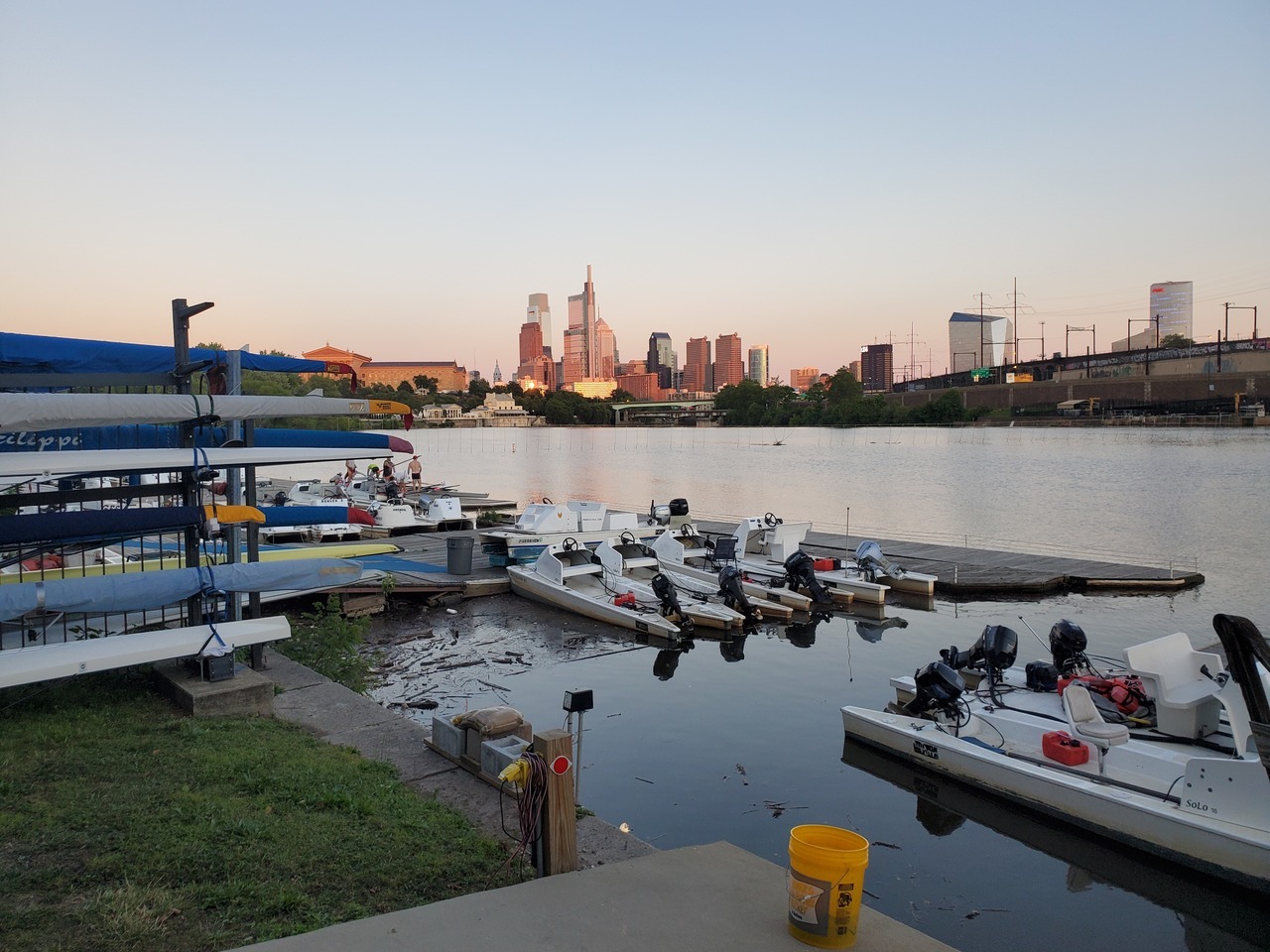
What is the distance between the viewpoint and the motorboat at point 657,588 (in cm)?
1956

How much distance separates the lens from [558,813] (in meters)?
5.54

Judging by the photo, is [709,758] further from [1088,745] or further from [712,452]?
[712,452]

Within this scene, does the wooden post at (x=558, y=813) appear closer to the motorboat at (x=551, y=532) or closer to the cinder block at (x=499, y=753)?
the cinder block at (x=499, y=753)

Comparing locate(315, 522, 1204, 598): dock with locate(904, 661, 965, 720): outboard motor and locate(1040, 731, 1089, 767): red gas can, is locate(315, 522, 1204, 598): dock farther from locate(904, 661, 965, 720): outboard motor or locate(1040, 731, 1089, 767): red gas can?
locate(1040, 731, 1089, 767): red gas can

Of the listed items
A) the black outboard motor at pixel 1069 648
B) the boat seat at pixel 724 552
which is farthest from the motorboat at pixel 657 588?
the black outboard motor at pixel 1069 648

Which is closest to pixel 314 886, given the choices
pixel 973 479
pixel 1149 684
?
pixel 1149 684

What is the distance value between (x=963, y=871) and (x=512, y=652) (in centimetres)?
986

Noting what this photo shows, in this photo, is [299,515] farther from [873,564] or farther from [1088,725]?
[873,564]

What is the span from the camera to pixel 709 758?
12.1 m

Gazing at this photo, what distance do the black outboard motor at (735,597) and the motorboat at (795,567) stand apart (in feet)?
6.56

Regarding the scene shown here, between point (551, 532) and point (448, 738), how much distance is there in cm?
1584

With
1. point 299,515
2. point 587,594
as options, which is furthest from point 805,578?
point 299,515

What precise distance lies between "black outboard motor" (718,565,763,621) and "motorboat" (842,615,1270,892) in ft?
22.3

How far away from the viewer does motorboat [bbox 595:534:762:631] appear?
19.6m
